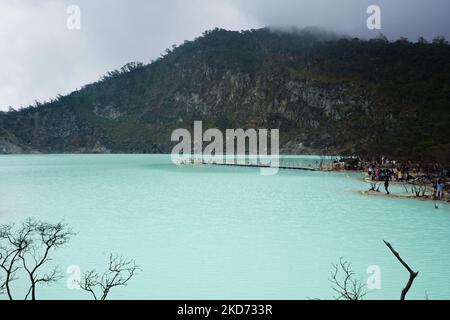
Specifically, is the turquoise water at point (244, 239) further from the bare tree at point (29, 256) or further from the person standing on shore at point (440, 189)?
the person standing on shore at point (440, 189)

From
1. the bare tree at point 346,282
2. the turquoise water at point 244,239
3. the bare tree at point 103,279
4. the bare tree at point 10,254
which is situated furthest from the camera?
the turquoise water at point 244,239

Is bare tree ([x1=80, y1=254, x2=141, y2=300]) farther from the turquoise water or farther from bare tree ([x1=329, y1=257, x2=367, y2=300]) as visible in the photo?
bare tree ([x1=329, y1=257, x2=367, y2=300])

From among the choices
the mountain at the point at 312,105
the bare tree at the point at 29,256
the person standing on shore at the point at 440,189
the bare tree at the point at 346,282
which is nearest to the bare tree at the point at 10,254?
the bare tree at the point at 29,256

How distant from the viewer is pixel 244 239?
60.5 feet

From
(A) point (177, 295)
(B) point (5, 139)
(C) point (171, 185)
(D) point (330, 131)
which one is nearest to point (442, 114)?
(D) point (330, 131)

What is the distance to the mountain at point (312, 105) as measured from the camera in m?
117

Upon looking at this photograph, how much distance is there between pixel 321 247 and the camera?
16.8 m

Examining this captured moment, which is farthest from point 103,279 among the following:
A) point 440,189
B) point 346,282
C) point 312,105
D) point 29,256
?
point 312,105

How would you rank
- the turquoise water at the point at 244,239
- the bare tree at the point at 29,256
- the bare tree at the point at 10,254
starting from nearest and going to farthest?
the bare tree at the point at 10,254 → the bare tree at the point at 29,256 → the turquoise water at the point at 244,239

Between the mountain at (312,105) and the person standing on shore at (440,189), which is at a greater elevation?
the mountain at (312,105)

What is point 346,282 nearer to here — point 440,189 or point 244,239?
point 244,239

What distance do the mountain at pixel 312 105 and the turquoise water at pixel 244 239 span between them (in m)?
48.3
